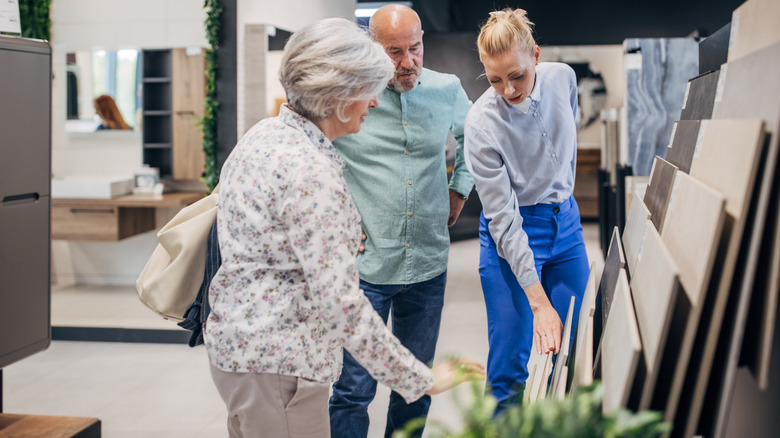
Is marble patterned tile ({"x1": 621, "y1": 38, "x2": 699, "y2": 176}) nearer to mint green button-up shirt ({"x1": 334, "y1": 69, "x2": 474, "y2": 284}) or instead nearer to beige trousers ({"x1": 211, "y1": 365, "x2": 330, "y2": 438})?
mint green button-up shirt ({"x1": 334, "y1": 69, "x2": 474, "y2": 284})

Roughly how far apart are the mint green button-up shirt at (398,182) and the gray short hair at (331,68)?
2.67ft

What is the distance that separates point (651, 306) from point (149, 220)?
581 centimetres

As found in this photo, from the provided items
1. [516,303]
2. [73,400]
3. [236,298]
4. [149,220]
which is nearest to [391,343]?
[236,298]

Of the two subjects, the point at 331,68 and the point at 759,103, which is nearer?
the point at 759,103

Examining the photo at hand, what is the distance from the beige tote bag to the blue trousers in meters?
0.94

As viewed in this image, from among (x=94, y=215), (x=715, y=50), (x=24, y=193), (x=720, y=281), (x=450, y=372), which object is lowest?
(x=94, y=215)

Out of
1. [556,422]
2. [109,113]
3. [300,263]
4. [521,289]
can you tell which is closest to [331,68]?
[300,263]

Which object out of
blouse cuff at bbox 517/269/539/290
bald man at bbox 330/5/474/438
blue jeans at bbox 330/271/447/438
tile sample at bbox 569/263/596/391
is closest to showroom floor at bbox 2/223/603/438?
blue jeans at bbox 330/271/447/438

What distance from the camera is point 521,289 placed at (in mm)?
2303

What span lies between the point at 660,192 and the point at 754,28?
514mm

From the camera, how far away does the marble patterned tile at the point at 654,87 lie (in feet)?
17.5

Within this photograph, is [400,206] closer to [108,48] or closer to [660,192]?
[660,192]

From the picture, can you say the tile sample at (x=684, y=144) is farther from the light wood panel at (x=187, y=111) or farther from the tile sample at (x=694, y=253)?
the light wood panel at (x=187, y=111)

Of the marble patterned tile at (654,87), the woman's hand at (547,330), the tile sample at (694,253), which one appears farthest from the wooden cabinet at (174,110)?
the tile sample at (694,253)
